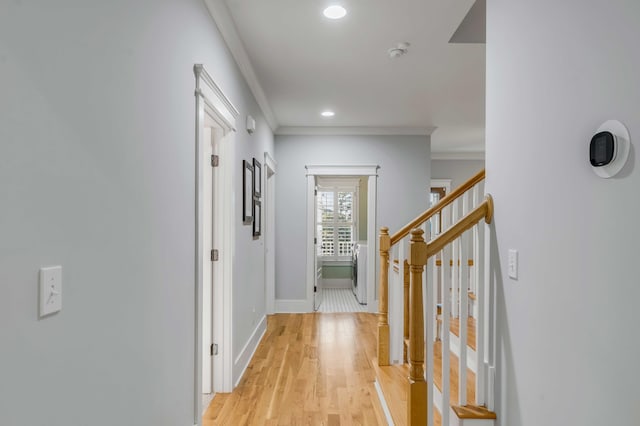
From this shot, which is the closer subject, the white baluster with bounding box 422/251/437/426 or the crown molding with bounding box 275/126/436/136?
the white baluster with bounding box 422/251/437/426

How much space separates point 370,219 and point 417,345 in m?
4.03

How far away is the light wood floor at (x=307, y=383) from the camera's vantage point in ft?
8.64

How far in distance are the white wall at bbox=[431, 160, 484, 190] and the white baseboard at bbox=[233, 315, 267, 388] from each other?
518 cm

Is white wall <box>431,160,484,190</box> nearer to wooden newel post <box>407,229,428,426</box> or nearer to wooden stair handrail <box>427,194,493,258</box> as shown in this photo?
wooden stair handrail <box>427,194,493,258</box>

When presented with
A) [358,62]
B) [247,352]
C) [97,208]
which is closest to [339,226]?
[247,352]

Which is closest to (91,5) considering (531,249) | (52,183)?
(52,183)

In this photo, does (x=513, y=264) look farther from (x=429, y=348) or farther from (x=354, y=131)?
(x=354, y=131)

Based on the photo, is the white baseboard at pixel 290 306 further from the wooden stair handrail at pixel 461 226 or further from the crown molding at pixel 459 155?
the crown molding at pixel 459 155

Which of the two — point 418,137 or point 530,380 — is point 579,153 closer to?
point 530,380

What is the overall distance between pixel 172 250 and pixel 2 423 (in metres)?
1.04

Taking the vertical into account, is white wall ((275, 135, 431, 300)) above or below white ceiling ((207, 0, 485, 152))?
below

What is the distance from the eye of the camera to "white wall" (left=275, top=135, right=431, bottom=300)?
5.80m

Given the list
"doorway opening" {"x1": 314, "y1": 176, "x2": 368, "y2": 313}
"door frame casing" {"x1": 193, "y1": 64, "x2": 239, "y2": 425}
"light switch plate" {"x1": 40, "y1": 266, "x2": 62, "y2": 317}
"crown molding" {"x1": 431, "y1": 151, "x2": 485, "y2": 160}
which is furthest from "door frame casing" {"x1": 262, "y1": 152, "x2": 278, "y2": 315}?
"light switch plate" {"x1": 40, "y1": 266, "x2": 62, "y2": 317}

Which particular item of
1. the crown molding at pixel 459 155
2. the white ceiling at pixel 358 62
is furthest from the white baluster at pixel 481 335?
the crown molding at pixel 459 155
